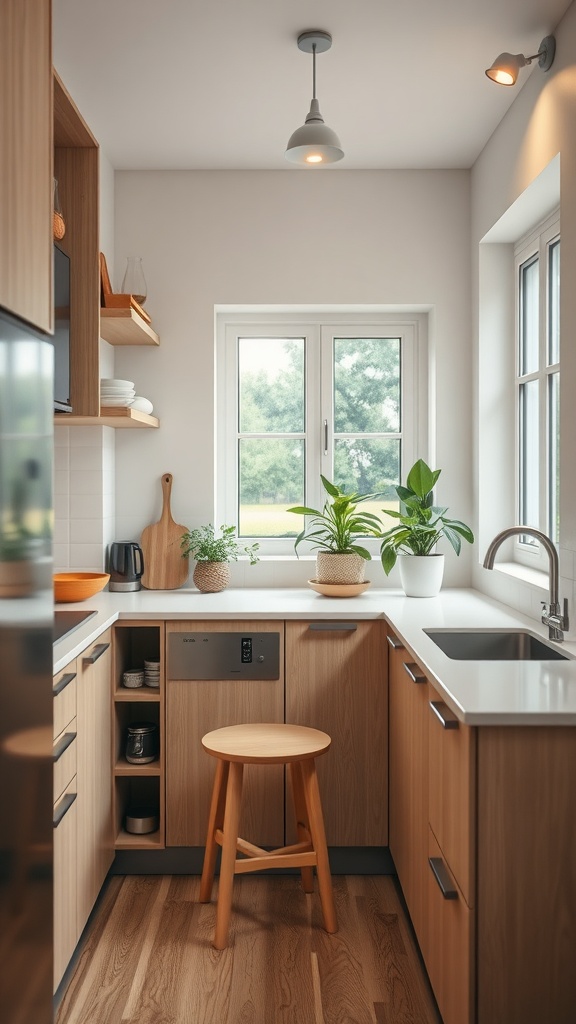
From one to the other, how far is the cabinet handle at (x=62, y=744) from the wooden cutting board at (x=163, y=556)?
4.11ft

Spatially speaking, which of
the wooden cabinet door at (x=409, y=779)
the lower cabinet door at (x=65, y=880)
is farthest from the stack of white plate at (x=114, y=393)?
the lower cabinet door at (x=65, y=880)

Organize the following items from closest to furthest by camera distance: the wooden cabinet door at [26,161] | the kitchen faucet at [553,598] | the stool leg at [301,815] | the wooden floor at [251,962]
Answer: the wooden cabinet door at [26,161], the wooden floor at [251,962], the kitchen faucet at [553,598], the stool leg at [301,815]

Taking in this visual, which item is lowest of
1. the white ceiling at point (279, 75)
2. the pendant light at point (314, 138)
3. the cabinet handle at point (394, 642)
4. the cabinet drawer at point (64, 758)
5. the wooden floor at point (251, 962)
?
the wooden floor at point (251, 962)

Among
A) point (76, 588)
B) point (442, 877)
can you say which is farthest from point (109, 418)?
point (442, 877)

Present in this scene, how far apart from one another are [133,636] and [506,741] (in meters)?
1.85

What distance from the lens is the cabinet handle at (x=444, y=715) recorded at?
1.78m

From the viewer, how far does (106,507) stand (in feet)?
11.3

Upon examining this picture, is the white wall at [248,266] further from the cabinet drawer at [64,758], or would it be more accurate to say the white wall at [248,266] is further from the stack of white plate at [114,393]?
the cabinet drawer at [64,758]

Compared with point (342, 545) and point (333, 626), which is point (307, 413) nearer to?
point (342, 545)

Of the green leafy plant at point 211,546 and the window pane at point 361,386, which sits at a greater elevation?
the window pane at point 361,386

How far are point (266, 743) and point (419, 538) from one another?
1.11 metres

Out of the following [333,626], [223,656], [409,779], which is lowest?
[409,779]

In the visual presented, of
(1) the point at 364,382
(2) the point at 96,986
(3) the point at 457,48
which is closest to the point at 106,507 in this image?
(1) the point at 364,382

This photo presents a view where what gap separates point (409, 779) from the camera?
2475 millimetres
